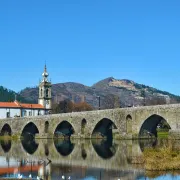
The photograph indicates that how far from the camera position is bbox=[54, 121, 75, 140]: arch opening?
77.1 meters

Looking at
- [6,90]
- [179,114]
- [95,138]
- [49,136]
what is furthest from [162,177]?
[6,90]

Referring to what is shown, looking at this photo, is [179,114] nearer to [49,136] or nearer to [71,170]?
[71,170]

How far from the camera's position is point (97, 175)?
26.4 m

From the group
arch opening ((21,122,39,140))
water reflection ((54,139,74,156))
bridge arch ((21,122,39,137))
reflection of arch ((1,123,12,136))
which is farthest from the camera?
reflection of arch ((1,123,12,136))

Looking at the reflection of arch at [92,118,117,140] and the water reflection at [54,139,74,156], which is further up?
the reflection of arch at [92,118,117,140]

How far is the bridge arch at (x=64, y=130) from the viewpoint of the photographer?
77.1m

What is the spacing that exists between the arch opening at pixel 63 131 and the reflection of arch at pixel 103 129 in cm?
814

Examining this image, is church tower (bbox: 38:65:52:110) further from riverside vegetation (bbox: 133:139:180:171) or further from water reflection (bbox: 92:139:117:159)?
riverside vegetation (bbox: 133:139:180:171)

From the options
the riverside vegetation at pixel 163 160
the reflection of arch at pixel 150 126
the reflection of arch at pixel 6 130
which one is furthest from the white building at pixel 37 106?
the riverside vegetation at pixel 163 160

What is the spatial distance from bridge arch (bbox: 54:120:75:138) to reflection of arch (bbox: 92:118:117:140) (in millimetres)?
8067

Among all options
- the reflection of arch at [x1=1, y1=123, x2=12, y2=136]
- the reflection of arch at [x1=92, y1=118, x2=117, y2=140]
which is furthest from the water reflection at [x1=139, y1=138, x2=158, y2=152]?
the reflection of arch at [x1=1, y1=123, x2=12, y2=136]

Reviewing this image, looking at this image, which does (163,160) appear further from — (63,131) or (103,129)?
(63,131)

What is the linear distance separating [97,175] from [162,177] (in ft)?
14.2

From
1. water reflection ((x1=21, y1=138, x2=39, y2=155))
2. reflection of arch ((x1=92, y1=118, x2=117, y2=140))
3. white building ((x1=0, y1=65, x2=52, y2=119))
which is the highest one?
white building ((x1=0, y1=65, x2=52, y2=119))
